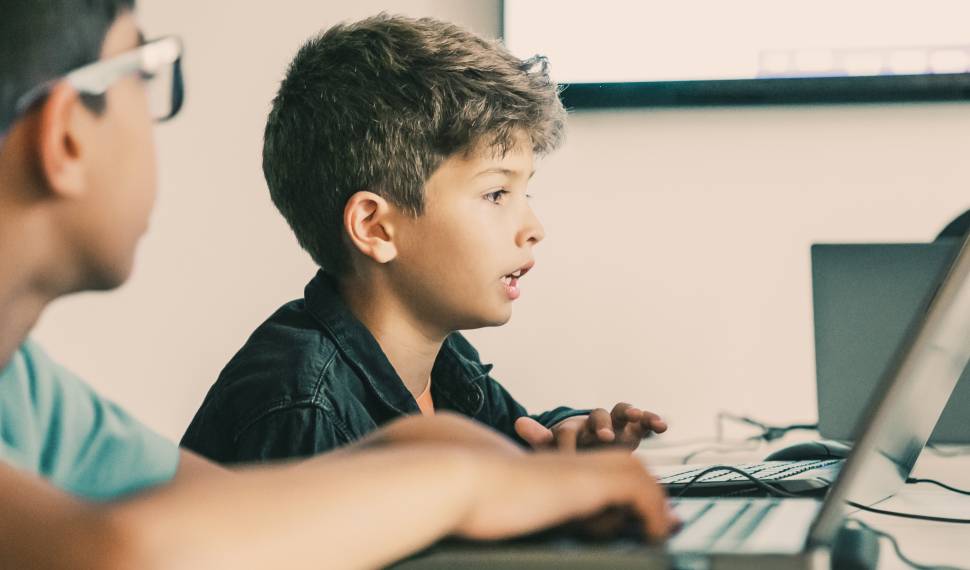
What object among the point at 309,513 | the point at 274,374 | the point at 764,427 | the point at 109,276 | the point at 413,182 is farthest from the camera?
the point at 764,427

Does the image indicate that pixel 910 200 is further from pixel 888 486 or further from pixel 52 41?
pixel 52 41

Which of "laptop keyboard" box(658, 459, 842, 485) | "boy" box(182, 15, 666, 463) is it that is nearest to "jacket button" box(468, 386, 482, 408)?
"boy" box(182, 15, 666, 463)

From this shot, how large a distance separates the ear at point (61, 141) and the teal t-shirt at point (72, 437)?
0.17 metres

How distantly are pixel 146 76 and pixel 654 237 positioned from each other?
1139 millimetres

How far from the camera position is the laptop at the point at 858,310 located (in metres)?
1.07

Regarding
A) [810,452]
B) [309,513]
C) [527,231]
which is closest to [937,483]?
[810,452]

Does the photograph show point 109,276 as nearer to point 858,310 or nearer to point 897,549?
point 897,549

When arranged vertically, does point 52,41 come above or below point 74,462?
above

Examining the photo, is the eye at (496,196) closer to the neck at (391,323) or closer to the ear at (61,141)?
the neck at (391,323)

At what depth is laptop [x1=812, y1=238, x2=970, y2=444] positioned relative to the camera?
42.1 inches

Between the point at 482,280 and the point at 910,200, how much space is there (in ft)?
2.51

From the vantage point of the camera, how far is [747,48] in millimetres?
1529

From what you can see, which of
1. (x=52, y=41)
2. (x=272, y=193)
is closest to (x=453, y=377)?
(x=272, y=193)

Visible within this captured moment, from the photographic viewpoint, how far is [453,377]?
4.07 ft
